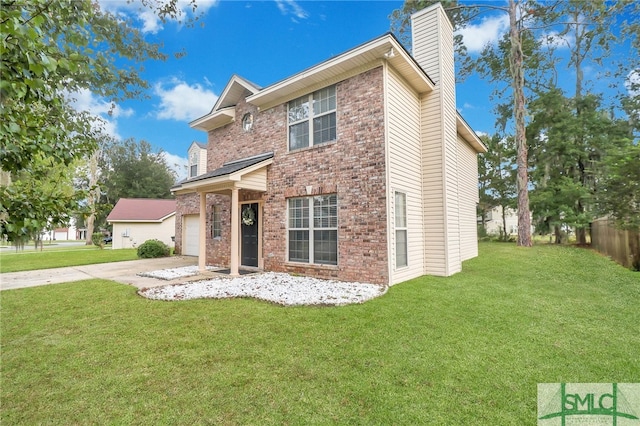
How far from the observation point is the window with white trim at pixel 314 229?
780 cm

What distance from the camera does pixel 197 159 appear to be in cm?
1438

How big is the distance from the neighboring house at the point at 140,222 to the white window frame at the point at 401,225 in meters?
21.3

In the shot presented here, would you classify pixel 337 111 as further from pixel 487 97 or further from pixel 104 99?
pixel 487 97

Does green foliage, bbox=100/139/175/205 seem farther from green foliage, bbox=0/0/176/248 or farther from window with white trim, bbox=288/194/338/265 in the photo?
green foliage, bbox=0/0/176/248

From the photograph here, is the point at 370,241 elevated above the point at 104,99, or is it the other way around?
the point at 104,99

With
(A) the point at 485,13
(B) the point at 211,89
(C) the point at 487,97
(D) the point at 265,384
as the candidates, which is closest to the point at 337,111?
(D) the point at 265,384

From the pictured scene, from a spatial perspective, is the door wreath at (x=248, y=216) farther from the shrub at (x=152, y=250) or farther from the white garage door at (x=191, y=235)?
the shrub at (x=152, y=250)

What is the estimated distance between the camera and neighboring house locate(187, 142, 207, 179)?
14.2 m

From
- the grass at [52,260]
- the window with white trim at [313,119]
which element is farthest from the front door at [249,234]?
the grass at [52,260]

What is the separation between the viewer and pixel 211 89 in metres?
15.4

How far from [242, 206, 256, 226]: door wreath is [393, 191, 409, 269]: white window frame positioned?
485 cm

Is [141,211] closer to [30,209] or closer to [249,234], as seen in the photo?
[249,234]

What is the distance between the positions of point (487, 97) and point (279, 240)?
19459 mm

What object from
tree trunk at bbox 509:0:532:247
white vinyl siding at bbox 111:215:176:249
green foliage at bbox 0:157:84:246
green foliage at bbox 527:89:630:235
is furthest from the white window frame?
white vinyl siding at bbox 111:215:176:249
